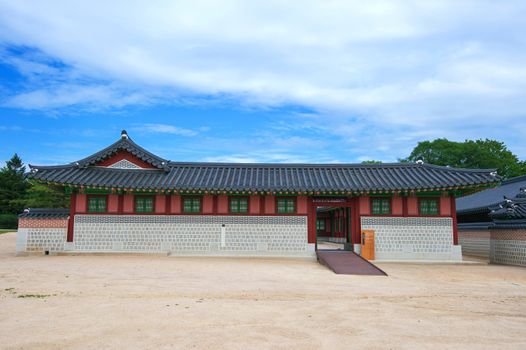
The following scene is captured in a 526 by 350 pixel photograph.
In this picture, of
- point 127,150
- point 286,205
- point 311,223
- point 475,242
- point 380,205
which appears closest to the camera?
point 380,205

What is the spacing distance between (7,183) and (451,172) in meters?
57.9

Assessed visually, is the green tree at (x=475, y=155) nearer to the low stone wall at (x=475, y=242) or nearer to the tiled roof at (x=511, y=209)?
the low stone wall at (x=475, y=242)

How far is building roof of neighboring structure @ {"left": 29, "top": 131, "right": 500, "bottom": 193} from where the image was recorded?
70.8ft

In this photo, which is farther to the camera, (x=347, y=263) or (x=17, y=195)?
(x=17, y=195)

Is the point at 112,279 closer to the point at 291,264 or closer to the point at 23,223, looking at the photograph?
the point at 291,264

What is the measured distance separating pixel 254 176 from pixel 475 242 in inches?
551

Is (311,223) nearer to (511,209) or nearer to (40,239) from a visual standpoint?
(511,209)

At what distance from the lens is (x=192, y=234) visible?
73.6ft

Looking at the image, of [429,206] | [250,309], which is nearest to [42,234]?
[250,309]

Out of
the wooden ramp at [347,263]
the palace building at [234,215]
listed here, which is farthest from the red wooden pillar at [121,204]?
the wooden ramp at [347,263]

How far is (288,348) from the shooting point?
21.7 feet

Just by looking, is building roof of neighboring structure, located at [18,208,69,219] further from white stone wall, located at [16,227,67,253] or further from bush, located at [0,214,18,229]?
bush, located at [0,214,18,229]

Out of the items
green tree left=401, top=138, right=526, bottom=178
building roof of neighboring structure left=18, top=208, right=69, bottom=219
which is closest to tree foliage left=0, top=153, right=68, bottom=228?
building roof of neighboring structure left=18, top=208, right=69, bottom=219

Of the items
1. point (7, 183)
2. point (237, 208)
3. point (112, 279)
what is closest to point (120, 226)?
point (237, 208)
